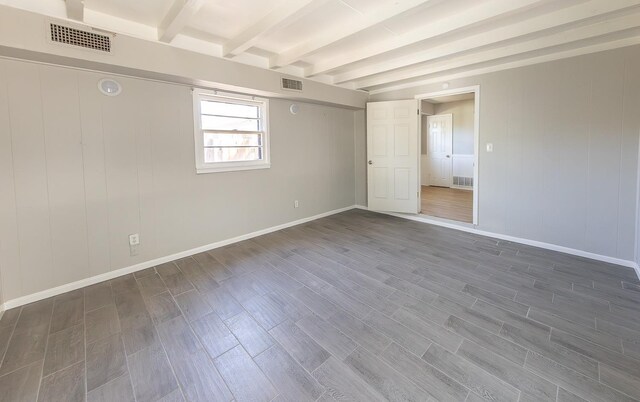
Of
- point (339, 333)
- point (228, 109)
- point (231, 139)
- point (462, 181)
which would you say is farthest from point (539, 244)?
point (462, 181)

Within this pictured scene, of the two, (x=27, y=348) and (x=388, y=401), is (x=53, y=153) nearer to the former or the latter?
(x=27, y=348)

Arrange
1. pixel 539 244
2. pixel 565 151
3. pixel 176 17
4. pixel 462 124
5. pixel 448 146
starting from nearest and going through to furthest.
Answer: pixel 176 17
pixel 565 151
pixel 539 244
pixel 462 124
pixel 448 146

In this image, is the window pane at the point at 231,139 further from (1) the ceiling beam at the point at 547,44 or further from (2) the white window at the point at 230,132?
(1) the ceiling beam at the point at 547,44

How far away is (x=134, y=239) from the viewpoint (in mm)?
3152

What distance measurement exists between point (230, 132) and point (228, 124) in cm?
12

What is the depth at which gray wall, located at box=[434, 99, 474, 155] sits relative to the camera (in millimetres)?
8062

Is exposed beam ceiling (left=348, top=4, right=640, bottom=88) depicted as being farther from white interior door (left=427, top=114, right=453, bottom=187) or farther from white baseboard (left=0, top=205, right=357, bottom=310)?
white interior door (left=427, top=114, right=453, bottom=187)

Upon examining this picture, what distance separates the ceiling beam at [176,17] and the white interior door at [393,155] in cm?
354

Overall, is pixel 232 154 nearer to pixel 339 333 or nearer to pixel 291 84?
pixel 291 84

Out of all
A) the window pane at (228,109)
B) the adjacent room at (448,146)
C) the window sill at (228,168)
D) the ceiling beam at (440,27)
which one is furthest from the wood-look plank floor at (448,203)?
the window pane at (228,109)

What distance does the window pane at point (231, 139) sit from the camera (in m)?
3.74

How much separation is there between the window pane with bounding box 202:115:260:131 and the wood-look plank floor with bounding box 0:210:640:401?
1775mm

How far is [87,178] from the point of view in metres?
2.81

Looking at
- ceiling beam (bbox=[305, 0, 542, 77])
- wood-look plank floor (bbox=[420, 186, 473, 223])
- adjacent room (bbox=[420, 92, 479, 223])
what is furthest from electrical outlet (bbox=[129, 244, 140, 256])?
adjacent room (bbox=[420, 92, 479, 223])
